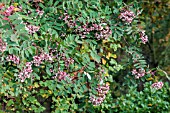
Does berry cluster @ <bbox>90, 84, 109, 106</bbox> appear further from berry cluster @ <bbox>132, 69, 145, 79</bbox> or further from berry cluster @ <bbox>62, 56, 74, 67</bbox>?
berry cluster @ <bbox>62, 56, 74, 67</bbox>

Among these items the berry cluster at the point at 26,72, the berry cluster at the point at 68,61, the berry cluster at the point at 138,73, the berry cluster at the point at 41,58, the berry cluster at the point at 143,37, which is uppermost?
the berry cluster at the point at 143,37

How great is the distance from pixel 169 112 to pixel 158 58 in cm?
166

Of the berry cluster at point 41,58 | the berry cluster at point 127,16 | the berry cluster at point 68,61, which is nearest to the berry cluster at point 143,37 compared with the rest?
the berry cluster at point 127,16

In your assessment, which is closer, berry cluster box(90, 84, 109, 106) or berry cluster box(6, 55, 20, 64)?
berry cluster box(6, 55, 20, 64)

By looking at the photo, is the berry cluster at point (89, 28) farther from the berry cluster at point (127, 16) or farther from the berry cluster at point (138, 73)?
the berry cluster at point (138, 73)

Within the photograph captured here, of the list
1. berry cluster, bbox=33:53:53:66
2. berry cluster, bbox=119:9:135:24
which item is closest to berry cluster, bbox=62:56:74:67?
berry cluster, bbox=33:53:53:66

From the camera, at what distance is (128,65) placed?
2357mm

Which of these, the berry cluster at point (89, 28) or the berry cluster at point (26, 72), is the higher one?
the berry cluster at point (89, 28)

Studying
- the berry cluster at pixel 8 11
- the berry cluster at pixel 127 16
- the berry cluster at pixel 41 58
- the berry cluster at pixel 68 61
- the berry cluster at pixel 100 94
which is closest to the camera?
the berry cluster at pixel 8 11

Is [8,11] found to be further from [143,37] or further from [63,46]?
[143,37]

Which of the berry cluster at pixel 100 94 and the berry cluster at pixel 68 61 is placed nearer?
the berry cluster at pixel 68 61

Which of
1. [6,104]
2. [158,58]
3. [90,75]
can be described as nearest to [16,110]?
[6,104]

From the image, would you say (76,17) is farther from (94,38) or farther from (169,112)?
(169,112)

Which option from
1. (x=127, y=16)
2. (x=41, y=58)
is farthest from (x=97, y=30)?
(x=41, y=58)
